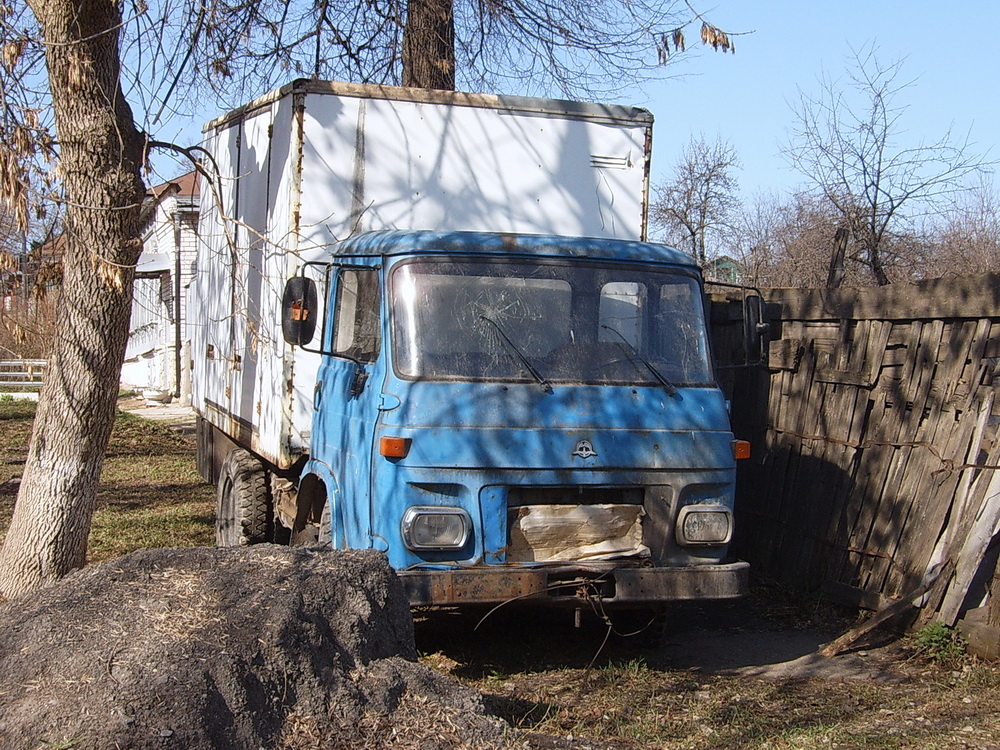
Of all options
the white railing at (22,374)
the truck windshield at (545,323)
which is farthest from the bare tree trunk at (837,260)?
the white railing at (22,374)

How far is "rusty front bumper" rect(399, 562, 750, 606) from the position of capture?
5316 millimetres

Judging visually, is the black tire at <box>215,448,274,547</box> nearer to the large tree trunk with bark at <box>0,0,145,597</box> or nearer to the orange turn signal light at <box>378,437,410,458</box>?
the large tree trunk with bark at <box>0,0,145,597</box>

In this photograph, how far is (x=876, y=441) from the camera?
7.23 meters

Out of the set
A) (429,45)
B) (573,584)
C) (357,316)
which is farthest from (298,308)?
(429,45)

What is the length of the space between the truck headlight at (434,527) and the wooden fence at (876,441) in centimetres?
292

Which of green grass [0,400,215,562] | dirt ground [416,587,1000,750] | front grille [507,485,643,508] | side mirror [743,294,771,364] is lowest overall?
dirt ground [416,587,1000,750]

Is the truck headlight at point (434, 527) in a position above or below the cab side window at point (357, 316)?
below

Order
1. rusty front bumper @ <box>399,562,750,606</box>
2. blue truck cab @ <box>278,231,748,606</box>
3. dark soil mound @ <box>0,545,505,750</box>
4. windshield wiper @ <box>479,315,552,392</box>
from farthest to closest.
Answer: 1. windshield wiper @ <box>479,315,552,392</box>
2. blue truck cab @ <box>278,231,748,606</box>
3. rusty front bumper @ <box>399,562,750,606</box>
4. dark soil mound @ <box>0,545,505,750</box>

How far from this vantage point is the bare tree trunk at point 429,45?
35.9ft

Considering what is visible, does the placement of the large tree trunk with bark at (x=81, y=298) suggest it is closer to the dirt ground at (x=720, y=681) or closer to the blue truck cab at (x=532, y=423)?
the blue truck cab at (x=532, y=423)

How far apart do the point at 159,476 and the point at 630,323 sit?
937cm

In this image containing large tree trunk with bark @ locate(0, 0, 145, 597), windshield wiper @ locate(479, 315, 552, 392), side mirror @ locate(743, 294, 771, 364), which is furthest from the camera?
large tree trunk with bark @ locate(0, 0, 145, 597)

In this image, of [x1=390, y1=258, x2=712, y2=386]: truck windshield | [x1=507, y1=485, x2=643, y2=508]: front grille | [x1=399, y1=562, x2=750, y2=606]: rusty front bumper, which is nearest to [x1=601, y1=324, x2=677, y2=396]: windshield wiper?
[x1=390, y1=258, x2=712, y2=386]: truck windshield

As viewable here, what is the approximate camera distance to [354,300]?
6.28m
